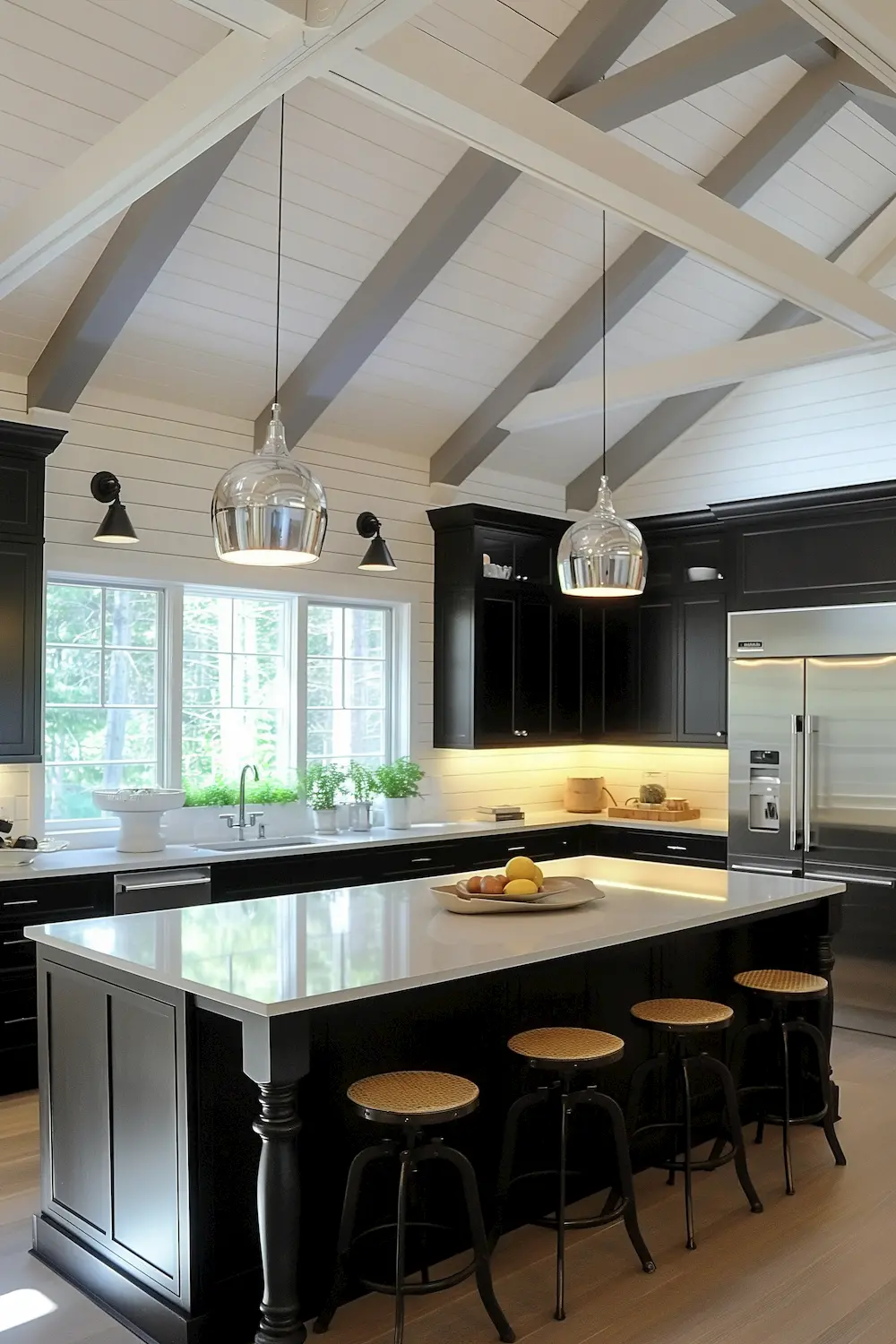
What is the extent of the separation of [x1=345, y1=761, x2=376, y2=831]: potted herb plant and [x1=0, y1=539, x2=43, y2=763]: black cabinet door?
1854 mm

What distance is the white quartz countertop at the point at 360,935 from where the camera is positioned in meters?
2.80

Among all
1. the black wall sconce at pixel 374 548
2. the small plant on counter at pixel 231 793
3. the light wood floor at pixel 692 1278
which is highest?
the black wall sconce at pixel 374 548

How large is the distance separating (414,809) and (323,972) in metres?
4.17

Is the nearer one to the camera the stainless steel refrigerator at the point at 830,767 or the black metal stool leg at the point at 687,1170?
the black metal stool leg at the point at 687,1170

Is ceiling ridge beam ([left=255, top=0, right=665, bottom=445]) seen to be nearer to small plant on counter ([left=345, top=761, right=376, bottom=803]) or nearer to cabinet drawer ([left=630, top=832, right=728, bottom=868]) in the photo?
small plant on counter ([left=345, top=761, right=376, bottom=803])

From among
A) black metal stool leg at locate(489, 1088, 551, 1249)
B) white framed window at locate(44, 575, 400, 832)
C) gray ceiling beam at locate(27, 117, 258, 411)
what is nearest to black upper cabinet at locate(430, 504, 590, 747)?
white framed window at locate(44, 575, 400, 832)

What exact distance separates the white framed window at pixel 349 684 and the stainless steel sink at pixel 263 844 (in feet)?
2.22

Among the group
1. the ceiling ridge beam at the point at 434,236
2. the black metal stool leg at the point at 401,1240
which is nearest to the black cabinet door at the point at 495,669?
the ceiling ridge beam at the point at 434,236

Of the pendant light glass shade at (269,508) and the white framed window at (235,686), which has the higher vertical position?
the pendant light glass shade at (269,508)

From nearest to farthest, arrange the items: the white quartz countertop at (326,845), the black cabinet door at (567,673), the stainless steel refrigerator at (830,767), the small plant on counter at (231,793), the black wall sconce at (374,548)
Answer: the white quartz countertop at (326,845) → the stainless steel refrigerator at (830,767) → the small plant on counter at (231,793) → the black wall sconce at (374,548) → the black cabinet door at (567,673)

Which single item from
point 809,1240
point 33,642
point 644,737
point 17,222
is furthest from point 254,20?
point 644,737

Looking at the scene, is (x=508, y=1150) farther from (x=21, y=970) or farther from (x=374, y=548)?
(x=374, y=548)

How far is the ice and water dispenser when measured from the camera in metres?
6.41

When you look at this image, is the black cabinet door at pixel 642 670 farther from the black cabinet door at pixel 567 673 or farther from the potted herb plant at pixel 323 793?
the potted herb plant at pixel 323 793
